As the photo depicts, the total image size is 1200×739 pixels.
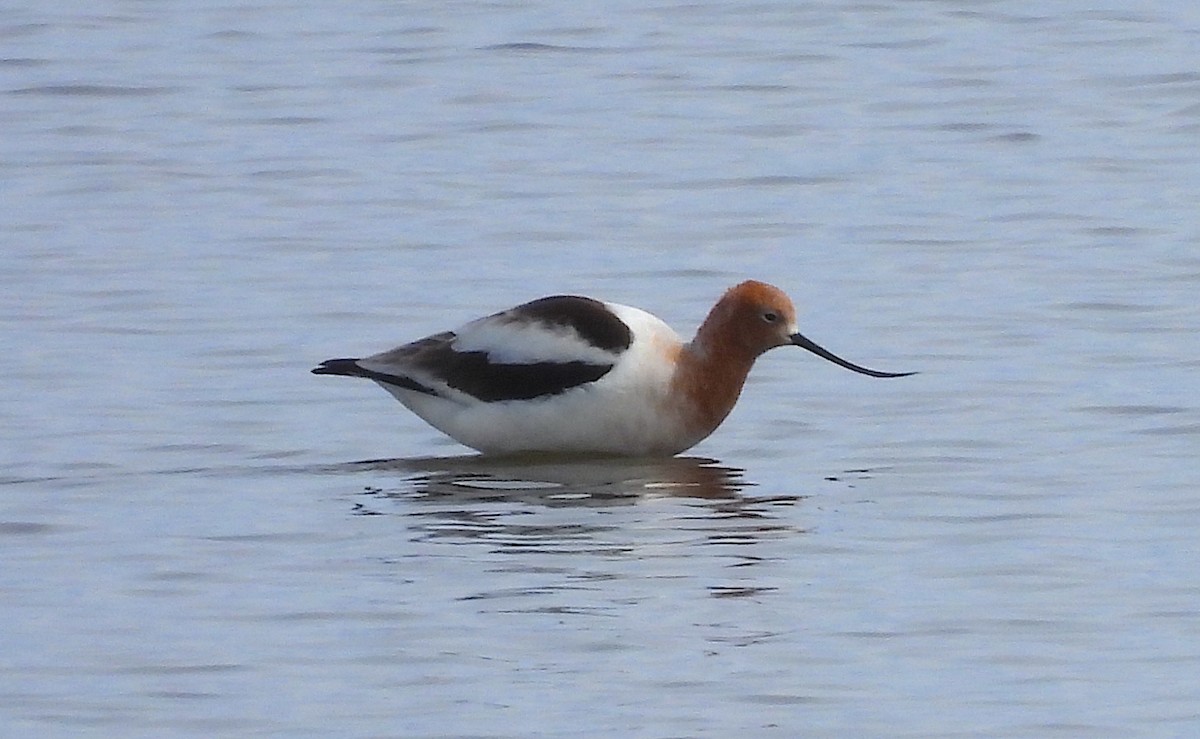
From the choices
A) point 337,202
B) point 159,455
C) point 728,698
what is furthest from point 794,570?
point 337,202

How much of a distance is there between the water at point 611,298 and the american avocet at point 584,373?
0.60 ft

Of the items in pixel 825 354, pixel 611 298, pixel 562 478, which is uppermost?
pixel 825 354

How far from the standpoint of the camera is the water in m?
8.73

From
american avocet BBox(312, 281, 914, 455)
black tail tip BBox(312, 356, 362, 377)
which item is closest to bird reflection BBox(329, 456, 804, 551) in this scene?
american avocet BBox(312, 281, 914, 455)

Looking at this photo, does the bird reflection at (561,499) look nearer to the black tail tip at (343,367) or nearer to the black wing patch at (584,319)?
the black tail tip at (343,367)

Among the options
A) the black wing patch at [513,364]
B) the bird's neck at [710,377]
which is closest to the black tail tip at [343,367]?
the black wing patch at [513,364]

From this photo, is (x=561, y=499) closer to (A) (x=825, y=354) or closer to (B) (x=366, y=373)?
(B) (x=366, y=373)

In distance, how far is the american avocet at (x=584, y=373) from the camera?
37.7 ft

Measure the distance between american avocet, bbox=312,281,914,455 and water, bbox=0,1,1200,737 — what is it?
182mm

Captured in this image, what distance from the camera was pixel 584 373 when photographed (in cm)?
1148

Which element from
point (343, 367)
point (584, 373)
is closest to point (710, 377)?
point (584, 373)

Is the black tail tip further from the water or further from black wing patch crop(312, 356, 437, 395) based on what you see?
the water

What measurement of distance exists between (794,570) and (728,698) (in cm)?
149

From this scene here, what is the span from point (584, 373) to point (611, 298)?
2.84 m
